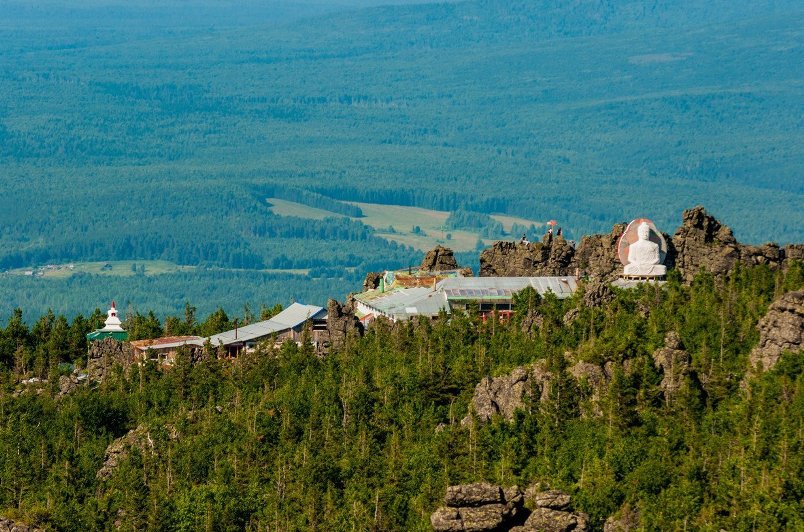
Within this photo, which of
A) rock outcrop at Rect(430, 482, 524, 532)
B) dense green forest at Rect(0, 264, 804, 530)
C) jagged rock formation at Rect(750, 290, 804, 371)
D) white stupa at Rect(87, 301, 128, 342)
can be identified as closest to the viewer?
rock outcrop at Rect(430, 482, 524, 532)

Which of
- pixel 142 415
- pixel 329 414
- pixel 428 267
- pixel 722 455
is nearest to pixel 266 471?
pixel 329 414

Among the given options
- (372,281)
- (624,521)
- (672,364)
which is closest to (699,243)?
(672,364)

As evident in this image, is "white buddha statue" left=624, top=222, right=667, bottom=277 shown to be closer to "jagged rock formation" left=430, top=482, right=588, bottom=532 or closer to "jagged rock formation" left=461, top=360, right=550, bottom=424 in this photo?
"jagged rock formation" left=461, top=360, right=550, bottom=424

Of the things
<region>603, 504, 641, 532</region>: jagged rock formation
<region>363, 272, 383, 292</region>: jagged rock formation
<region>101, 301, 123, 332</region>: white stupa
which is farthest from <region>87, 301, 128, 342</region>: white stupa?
<region>603, 504, 641, 532</region>: jagged rock formation

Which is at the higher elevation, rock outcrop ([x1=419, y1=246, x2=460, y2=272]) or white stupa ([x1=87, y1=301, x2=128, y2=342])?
rock outcrop ([x1=419, y1=246, x2=460, y2=272])

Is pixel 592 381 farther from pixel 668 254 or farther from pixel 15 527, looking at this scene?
pixel 15 527

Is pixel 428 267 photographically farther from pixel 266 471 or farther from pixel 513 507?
pixel 513 507

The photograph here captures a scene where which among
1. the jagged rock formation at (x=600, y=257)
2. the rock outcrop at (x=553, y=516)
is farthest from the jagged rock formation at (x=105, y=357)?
the rock outcrop at (x=553, y=516)
